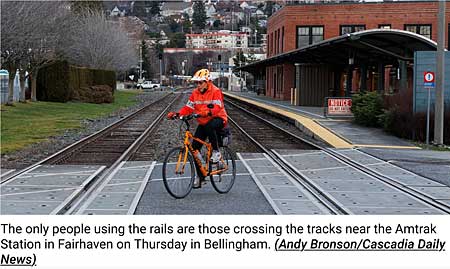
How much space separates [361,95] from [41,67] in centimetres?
2595

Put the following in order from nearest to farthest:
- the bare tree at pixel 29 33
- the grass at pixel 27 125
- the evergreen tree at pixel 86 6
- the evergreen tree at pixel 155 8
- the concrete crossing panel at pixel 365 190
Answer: the concrete crossing panel at pixel 365 190 → the grass at pixel 27 125 → the bare tree at pixel 29 33 → the evergreen tree at pixel 86 6 → the evergreen tree at pixel 155 8

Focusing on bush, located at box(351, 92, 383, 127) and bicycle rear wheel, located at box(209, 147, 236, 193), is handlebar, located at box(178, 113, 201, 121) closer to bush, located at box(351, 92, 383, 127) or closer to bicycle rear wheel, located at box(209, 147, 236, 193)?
bicycle rear wheel, located at box(209, 147, 236, 193)

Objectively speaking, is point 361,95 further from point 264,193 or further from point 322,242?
point 322,242

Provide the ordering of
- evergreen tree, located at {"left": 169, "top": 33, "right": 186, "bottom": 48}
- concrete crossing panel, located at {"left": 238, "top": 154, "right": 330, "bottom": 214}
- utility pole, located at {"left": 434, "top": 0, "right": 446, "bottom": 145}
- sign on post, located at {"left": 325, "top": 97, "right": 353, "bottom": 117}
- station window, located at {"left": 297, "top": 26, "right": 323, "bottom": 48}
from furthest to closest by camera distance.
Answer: evergreen tree, located at {"left": 169, "top": 33, "right": 186, "bottom": 48} → station window, located at {"left": 297, "top": 26, "right": 323, "bottom": 48} → sign on post, located at {"left": 325, "top": 97, "right": 353, "bottom": 117} → utility pole, located at {"left": 434, "top": 0, "right": 446, "bottom": 145} → concrete crossing panel, located at {"left": 238, "top": 154, "right": 330, "bottom": 214}

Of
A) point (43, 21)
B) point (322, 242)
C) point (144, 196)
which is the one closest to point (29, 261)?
point (322, 242)

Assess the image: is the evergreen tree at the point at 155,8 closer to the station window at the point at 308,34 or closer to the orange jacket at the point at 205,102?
the station window at the point at 308,34

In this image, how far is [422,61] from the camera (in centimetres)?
2422

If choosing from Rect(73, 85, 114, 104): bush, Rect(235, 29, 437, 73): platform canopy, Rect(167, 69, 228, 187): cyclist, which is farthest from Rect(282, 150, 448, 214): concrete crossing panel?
Rect(73, 85, 114, 104): bush

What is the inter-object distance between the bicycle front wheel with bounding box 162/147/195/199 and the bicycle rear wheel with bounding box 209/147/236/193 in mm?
469

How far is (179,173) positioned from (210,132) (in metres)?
0.79

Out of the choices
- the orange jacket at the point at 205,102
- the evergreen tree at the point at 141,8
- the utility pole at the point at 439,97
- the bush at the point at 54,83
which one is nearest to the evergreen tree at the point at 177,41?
the evergreen tree at the point at 141,8

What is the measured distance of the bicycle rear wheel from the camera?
11.2 m

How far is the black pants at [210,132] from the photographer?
424 inches

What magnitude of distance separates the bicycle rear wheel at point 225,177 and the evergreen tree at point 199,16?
147 m
